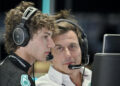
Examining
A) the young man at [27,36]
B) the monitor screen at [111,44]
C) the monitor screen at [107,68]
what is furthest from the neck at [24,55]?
the monitor screen at [107,68]

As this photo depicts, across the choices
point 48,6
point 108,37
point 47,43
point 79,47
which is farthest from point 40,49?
point 48,6

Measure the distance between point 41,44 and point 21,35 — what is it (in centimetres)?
11

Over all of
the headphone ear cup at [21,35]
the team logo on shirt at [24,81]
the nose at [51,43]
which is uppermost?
the headphone ear cup at [21,35]

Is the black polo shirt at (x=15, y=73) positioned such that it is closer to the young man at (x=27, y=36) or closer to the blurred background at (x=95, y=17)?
the young man at (x=27, y=36)

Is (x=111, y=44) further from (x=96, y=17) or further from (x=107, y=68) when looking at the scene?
(x=96, y=17)

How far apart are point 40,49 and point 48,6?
800 mm

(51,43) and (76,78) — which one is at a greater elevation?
(51,43)

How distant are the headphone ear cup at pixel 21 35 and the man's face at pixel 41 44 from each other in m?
0.04

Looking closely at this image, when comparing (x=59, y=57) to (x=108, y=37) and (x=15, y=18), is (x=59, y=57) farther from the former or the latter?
(x=108, y=37)

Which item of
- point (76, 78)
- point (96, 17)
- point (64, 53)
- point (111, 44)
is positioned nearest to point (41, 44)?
point (64, 53)

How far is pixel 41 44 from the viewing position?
1.48 metres

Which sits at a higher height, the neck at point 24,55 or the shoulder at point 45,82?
the neck at point 24,55

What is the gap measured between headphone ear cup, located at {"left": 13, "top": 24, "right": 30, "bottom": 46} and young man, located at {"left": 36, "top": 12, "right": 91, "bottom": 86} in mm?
207

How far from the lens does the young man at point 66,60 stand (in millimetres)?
1603
